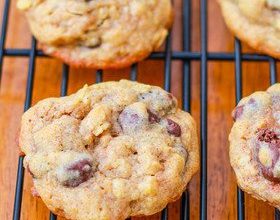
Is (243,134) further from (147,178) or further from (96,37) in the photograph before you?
(96,37)

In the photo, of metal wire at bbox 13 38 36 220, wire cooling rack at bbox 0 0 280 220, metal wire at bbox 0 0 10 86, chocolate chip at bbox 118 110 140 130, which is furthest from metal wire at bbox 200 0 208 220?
metal wire at bbox 0 0 10 86

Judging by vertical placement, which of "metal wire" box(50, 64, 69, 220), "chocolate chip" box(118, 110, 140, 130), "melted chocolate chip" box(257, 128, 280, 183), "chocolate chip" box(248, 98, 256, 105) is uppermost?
"metal wire" box(50, 64, 69, 220)

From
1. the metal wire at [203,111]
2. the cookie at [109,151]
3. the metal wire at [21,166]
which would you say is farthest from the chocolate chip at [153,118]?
the metal wire at [21,166]

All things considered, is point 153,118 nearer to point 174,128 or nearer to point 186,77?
point 174,128

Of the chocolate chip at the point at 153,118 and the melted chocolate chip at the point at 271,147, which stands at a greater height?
the chocolate chip at the point at 153,118

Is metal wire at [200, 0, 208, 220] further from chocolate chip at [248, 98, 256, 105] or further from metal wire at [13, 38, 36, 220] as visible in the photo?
metal wire at [13, 38, 36, 220]

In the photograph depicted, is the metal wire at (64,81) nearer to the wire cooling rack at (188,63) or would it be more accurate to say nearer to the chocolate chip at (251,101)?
the wire cooling rack at (188,63)

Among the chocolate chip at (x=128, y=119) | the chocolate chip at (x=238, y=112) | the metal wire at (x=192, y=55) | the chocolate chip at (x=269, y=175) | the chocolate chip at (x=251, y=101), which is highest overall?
the metal wire at (x=192, y=55)
